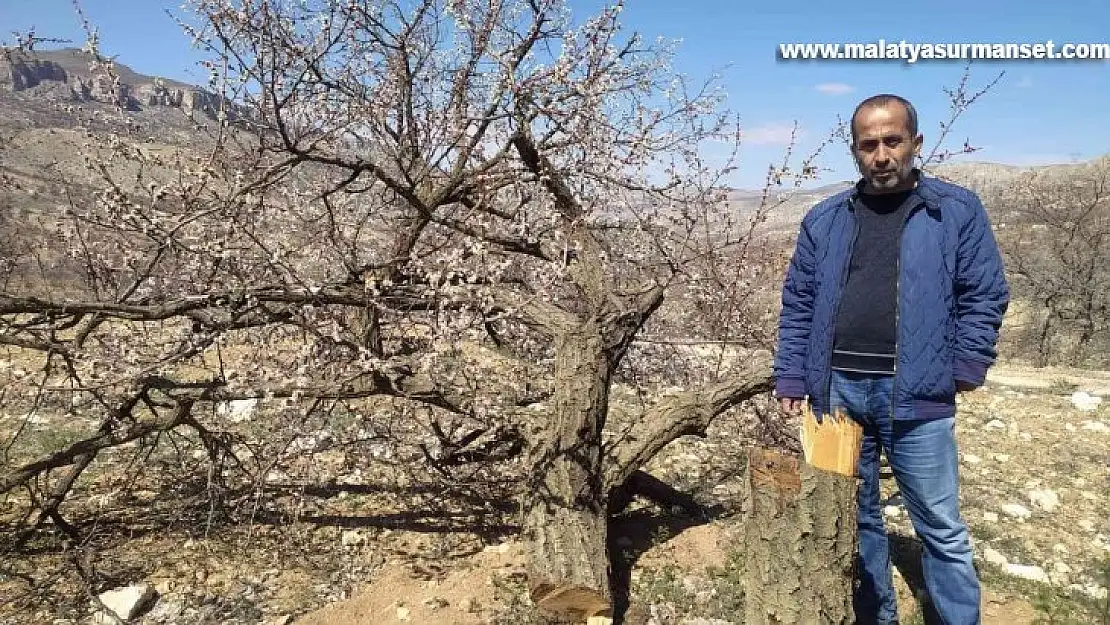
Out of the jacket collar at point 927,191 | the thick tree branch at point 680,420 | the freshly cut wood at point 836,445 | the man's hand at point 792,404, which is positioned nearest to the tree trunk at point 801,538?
the freshly cut wood at point 836,445

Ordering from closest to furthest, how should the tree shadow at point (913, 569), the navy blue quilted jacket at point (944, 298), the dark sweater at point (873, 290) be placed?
the navy blue quilted jacket at point (944, 298), the dark sweater at point (873, 290), the tree shadow at point (913, 569)

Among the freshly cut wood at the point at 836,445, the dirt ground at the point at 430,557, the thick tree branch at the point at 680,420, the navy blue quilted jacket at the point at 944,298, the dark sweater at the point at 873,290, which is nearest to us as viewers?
the freshly cut wood at the point at 836,445

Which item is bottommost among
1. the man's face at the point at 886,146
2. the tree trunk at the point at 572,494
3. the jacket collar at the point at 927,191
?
the tree trunk at the point at 572,494

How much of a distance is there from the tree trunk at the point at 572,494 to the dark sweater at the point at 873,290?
61.5 inches

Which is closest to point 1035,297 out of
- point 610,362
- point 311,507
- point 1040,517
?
point 1040,517

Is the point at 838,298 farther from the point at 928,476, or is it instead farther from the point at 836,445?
the point at 928,476

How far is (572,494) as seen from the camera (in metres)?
3.70

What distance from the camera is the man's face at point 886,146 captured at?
2430 millimetres

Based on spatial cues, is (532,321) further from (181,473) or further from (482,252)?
(181,473)

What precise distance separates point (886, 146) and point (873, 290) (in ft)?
1.82

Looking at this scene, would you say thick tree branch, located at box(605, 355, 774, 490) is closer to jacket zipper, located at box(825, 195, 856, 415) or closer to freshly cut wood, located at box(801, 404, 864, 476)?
jacket zipper, located at box(825, 195, 856, 415)

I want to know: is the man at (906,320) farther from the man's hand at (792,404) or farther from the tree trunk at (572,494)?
the tree trunk at (572,494)

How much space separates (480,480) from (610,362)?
5.49 ft

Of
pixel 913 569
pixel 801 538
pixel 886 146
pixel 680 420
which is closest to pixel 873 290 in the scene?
pixel 886 146
